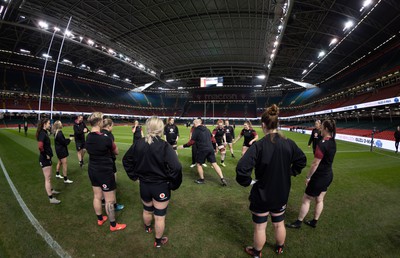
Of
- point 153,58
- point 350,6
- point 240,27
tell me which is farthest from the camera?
point 153,58

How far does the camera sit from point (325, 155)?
11.0ft

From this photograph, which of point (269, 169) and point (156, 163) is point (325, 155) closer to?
point (269, 169)

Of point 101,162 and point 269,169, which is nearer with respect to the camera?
point 269,169

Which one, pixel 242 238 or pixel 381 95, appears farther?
pixel 381 95

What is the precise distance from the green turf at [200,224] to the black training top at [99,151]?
1.34 metres

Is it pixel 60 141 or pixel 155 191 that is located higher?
pixel 60 141

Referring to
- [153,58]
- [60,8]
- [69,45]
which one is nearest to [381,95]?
[153,58]

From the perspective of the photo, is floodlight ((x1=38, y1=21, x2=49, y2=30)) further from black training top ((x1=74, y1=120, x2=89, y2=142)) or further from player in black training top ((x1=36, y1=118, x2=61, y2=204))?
player in black training top ((x1=36, y1=118, x2=61, y2=204))

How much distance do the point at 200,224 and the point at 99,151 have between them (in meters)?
2.66

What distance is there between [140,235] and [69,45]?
39.5 metres

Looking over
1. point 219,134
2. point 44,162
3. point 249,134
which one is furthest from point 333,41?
point 44,162

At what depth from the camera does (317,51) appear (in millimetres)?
28906

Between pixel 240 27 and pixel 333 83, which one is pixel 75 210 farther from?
pixel 333 83

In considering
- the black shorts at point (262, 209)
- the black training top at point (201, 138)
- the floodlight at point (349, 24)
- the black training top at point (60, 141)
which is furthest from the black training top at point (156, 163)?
the floodlight at point (349, 24)
